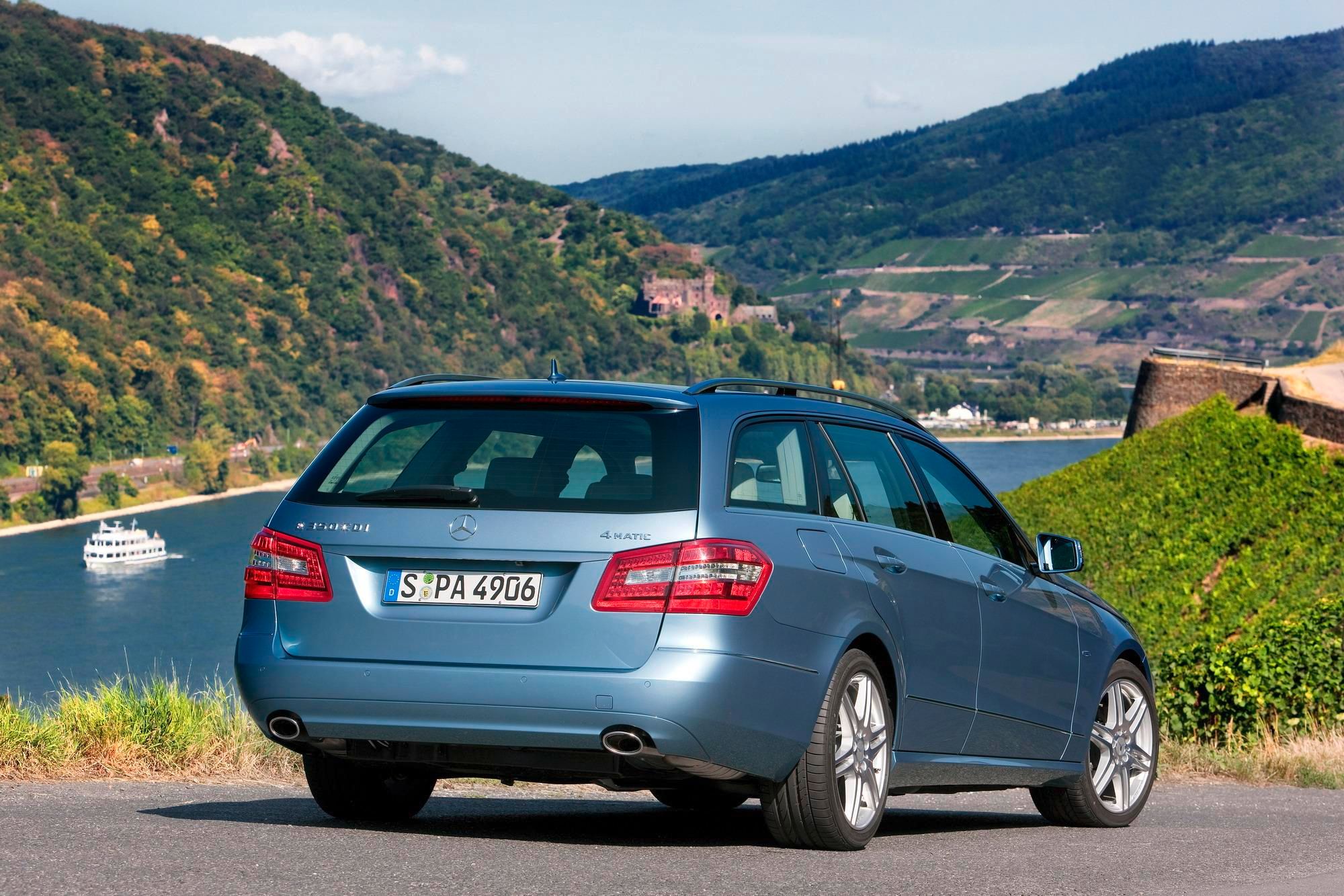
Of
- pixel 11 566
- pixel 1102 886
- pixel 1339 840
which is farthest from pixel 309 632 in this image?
pixel 11 566

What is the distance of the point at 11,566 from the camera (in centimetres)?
11800

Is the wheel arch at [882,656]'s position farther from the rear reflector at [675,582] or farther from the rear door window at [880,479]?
the rear reflector at [675,582]

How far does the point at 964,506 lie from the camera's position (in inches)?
255

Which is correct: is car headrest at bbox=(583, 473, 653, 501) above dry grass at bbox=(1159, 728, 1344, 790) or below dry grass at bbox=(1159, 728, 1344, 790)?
above

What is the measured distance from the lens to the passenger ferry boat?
116m

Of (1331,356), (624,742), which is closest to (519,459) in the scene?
(624,742)

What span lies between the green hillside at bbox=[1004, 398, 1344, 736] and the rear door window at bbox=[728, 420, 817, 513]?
7865 millimetres

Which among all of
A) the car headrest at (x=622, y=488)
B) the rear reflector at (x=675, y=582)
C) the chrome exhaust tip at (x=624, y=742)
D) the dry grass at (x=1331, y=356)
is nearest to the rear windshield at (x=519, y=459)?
the car headrest at (x=622, y=488)

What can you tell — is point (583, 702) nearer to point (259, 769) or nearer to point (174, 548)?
point (259, 769)

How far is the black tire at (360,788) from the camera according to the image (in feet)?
18.9

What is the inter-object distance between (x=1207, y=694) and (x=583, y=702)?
8977mm

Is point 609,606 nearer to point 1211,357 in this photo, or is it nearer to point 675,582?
point 675,582

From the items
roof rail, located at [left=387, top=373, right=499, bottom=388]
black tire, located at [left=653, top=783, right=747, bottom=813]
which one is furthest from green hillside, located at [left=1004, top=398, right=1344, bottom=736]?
roof rail, located at [left=387, top=373, right=499, bottom=388]

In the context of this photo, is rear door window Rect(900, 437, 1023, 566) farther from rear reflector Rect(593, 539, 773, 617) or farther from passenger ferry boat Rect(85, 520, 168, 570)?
passenger ferry boat Rect(85, 520, 168, 570)
